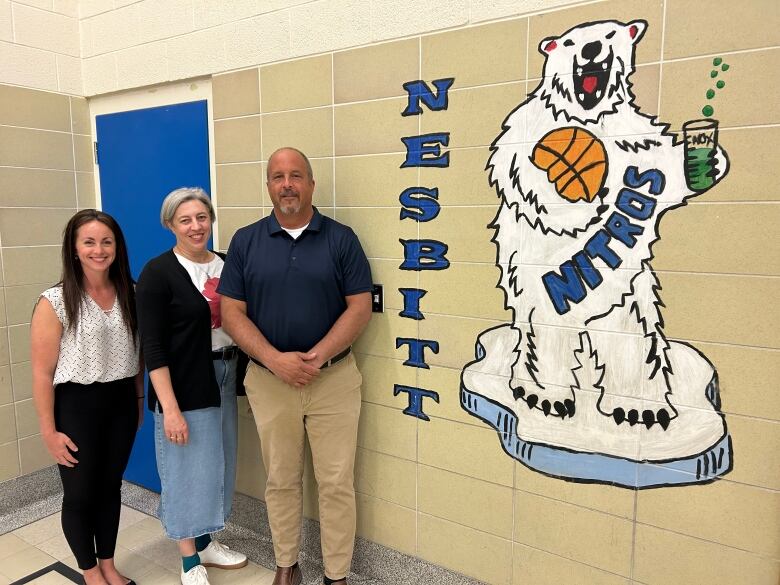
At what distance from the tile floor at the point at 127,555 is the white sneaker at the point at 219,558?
3cm

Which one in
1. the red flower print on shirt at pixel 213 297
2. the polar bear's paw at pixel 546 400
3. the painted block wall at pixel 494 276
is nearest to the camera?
the painted block wall at pixel 494 276

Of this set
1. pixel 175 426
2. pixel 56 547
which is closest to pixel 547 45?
pixel 175 426

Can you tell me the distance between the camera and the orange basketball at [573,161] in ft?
5.60

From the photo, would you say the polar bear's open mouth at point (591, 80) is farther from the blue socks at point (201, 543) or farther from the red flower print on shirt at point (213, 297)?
the blue socks at point (201, 543)

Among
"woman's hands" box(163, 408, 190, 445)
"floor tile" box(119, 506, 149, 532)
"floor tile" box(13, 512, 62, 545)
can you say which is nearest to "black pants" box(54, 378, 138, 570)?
"woman's hands" box(163, 408, 190, 445)

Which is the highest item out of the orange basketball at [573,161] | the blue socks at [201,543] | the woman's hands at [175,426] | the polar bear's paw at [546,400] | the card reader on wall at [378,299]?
the orange basketball at [573,161]

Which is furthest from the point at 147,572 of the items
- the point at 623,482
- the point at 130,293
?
the point at 623,482

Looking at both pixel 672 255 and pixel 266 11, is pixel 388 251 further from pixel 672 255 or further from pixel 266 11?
pixel 266 11

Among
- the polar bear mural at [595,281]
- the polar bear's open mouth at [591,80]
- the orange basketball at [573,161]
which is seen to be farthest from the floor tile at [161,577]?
the polar bear's open mouth at [591,80]

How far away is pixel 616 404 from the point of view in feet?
5.72

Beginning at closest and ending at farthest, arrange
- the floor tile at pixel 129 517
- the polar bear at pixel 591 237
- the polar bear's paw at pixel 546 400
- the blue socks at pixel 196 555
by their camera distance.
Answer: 1. the polar bear at pixel 591 237
2. the polar bear's paw at pixel 546 400
3. the blue socks at pixel 196 555
4. the floor tile at pixel 129 517

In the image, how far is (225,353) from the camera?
2260mm

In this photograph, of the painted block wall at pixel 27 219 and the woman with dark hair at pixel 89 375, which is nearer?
the woman with dark hair at pixel 89 375

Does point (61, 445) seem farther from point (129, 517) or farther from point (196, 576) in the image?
point (129, 517)
